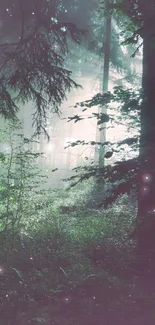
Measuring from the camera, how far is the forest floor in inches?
171

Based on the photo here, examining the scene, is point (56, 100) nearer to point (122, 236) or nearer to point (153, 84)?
point (153, 84)

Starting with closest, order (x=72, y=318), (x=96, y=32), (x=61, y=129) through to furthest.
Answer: (x=72, y=318), (x=96, y=32), (x=61, y=129)

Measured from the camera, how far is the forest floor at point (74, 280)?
4.34 meters

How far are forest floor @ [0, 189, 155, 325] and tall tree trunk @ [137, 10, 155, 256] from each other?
985 mm

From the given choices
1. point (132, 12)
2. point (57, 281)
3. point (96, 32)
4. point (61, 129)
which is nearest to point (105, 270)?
point (57, 281)

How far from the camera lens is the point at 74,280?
5.46m

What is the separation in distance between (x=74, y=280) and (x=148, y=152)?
2.92 metres

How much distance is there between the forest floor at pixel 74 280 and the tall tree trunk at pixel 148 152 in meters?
0.98

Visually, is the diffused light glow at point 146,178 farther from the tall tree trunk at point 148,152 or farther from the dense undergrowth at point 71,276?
the dense undergrowth at point 71,276

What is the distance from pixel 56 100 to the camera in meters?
6.22

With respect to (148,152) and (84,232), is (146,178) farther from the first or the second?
(84,232)

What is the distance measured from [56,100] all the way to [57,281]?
12.4 ft

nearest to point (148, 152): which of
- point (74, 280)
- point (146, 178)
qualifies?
point (146, 178)

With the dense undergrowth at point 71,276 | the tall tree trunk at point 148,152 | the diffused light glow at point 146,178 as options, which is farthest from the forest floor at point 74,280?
the diffused light glow at point 146,178
